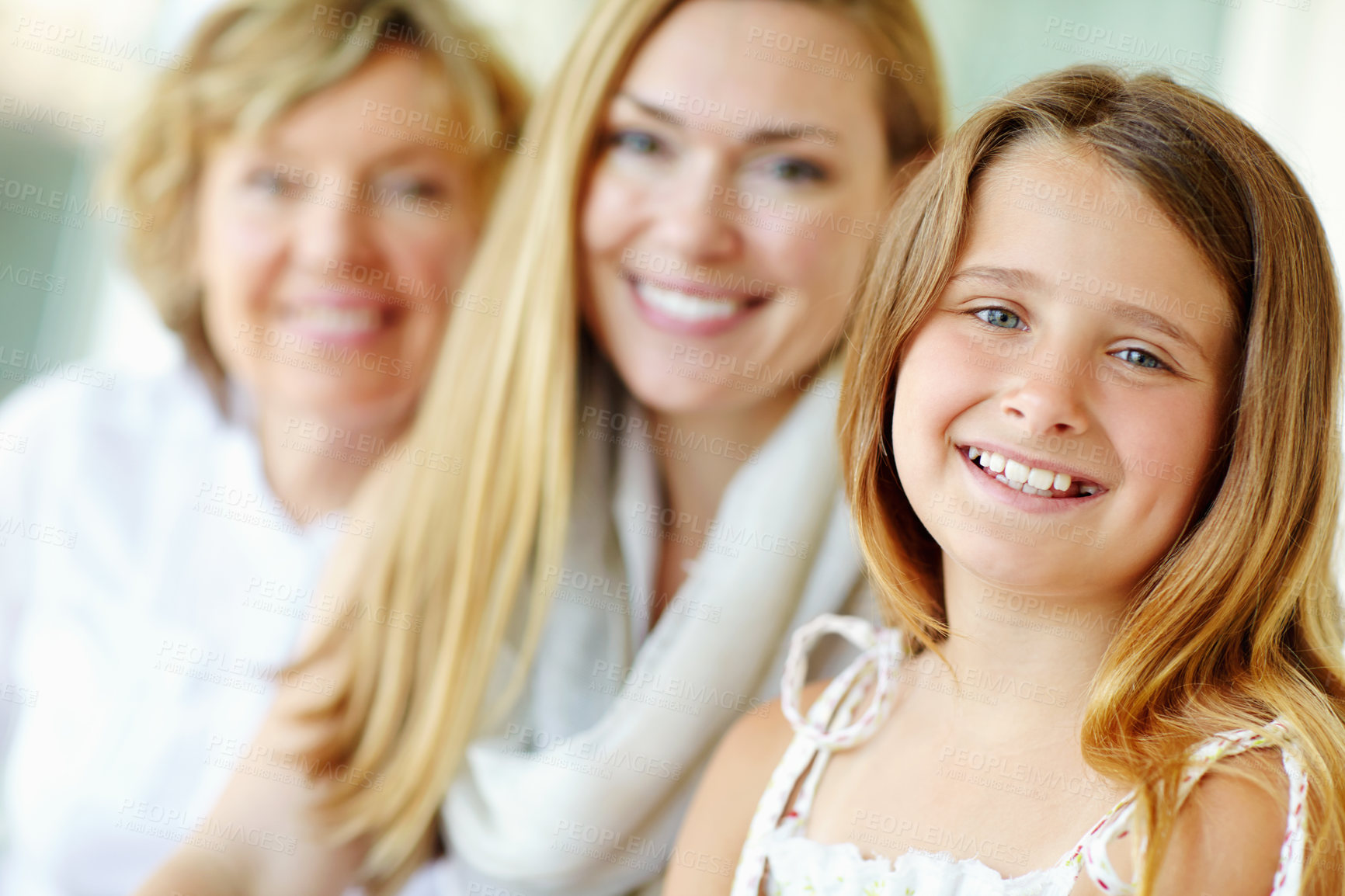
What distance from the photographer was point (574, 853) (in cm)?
109

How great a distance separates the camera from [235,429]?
135 centimetres

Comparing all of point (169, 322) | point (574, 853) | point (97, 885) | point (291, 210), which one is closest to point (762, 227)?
point (291, 210)

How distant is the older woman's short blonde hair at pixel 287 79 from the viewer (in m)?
1.25

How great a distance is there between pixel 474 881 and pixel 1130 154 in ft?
2.94

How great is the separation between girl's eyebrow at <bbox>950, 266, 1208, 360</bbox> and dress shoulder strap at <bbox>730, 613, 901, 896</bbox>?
34 centimetres

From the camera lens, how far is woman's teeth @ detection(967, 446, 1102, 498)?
0.75 meters

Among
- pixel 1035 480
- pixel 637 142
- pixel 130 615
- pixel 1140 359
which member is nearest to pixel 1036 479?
pixel 1035 480
